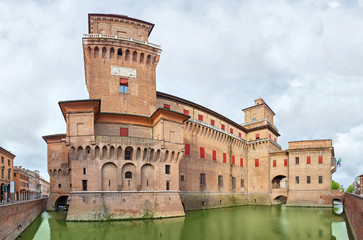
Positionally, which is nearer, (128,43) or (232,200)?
(128,43)

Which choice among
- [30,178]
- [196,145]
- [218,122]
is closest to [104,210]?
[196,145]

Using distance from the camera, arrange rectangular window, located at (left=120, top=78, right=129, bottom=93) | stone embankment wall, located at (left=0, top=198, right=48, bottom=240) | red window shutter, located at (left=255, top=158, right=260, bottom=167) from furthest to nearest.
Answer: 1. red window shutter, located at (left=255, top=158, right=260, bottom=167)
2. rectangular window, located at (left=120, top=78, right=129, bottom=93)
3. stone embankment wall, located at (left=0, top=198, right=48, bottom=240)

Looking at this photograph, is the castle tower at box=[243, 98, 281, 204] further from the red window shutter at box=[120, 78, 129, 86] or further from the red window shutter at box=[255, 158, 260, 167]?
the red window shutter at box=[120, 78, 129, 86]

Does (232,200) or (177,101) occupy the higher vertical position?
(177,101)

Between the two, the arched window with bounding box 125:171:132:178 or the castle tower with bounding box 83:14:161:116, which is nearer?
the arched window with bounding box 125:171:132:178

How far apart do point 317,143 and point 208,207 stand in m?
20.4

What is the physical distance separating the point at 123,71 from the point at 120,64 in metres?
0.83

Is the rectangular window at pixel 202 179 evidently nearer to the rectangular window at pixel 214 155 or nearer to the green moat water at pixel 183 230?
the rectangular window at pixel 214 155

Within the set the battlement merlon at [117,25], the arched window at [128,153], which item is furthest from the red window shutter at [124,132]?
the battlement merlon at [117,25]

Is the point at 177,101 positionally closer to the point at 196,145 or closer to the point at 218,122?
the point at 196,145

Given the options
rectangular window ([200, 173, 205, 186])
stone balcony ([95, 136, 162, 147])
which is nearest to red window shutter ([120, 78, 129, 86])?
stone balcony ([95, 136, 162, 147])

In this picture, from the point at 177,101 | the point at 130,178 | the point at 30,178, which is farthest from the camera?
the point at 30,178

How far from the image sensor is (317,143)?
43156 mm

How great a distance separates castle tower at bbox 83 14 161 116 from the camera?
29109mm
